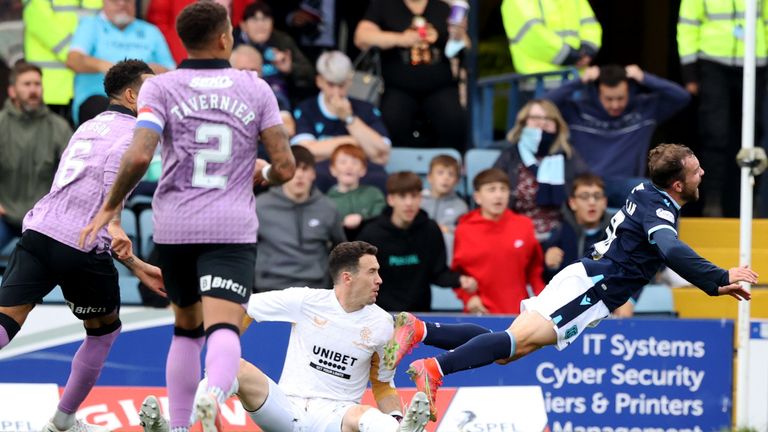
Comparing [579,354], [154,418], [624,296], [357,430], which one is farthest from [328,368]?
[579,354]

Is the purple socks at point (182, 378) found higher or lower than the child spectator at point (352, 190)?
lower

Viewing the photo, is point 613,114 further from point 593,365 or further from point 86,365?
point 86,365

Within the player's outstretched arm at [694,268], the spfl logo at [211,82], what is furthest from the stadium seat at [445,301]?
the spfl logo at [211,82]

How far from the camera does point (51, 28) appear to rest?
11.9m

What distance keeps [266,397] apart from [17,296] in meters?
1.36

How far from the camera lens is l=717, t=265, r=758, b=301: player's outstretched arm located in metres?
7.66

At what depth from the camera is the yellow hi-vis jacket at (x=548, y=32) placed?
12445 mm

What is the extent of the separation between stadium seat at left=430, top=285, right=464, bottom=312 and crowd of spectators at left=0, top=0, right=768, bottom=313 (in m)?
0.33

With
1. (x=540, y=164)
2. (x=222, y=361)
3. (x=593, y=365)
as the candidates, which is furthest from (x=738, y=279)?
(x=540, y=164)

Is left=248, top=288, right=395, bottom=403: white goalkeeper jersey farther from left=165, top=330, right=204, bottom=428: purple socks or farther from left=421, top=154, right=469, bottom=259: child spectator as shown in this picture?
left=421, top=154, right=469, bottom=259: child spectator

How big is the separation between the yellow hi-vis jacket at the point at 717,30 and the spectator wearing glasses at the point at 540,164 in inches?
57.8

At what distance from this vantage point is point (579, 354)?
10516 mm

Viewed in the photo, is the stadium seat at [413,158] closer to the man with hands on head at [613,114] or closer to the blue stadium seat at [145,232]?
the man with hands on head at [613,114]

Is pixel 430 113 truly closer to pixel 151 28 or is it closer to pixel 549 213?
pixel 549 213
